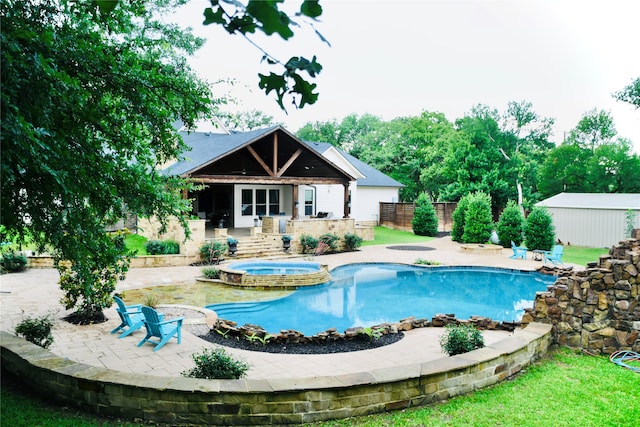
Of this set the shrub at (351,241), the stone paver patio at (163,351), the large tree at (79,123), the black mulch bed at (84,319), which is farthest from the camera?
the shrub at (351,241)

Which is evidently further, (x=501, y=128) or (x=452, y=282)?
(x=501, y=128)

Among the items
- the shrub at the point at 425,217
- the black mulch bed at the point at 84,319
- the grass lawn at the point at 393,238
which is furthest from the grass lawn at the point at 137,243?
the shrub at the point at 425,217

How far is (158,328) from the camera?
7527 mm

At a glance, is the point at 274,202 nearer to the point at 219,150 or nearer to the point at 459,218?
the point at 219,150

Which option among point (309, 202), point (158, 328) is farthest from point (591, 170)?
point (158, 328)

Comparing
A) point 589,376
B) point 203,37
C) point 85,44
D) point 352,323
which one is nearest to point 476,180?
point 203,37

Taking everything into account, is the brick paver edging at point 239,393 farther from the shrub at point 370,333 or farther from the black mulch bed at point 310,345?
the shrub at point 370,333

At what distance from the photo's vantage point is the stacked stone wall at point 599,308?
23.2 feet

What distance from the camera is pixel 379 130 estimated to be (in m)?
51.2

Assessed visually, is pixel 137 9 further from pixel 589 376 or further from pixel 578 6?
pixel 578 6

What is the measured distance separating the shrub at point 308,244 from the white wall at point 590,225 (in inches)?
547

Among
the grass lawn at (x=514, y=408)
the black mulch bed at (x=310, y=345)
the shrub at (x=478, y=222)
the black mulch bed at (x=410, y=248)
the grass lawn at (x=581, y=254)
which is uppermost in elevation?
the shrub at (x=478, y=222)

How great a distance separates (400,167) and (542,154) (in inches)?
489

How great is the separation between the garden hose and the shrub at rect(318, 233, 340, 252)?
14.5m
